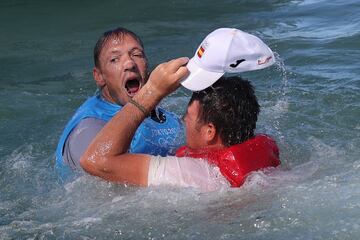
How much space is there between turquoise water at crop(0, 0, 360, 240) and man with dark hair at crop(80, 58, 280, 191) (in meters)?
0.12

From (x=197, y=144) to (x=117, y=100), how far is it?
94cm

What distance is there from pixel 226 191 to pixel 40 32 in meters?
7.23

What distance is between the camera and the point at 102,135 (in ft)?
12.8

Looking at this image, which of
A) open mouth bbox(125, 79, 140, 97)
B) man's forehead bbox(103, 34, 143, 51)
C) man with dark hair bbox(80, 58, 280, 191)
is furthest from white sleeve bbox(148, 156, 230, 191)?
man's forehead bbox(103, 34, 143, 51)

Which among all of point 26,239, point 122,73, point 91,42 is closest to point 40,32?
point 91,42

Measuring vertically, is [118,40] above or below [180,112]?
above

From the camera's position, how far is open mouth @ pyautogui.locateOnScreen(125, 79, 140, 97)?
483 cm

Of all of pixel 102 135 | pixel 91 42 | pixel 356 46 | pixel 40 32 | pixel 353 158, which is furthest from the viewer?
pixel 40 32

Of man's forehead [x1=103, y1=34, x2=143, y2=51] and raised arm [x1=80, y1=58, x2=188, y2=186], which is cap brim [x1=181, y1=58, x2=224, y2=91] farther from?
man's forehead [x1=103, y1=34, x2=143, y2=51]

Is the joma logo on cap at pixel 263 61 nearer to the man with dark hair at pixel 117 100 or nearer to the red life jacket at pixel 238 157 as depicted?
the red life jacket at pixel 238 157

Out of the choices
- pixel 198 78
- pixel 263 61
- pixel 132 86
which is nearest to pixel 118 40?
pixel 132 86

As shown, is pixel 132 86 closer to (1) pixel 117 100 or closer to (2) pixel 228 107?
(1) pixel 117 100

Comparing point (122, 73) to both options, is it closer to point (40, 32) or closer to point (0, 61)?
point (0, 61)

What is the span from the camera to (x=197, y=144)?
13.6 feet
